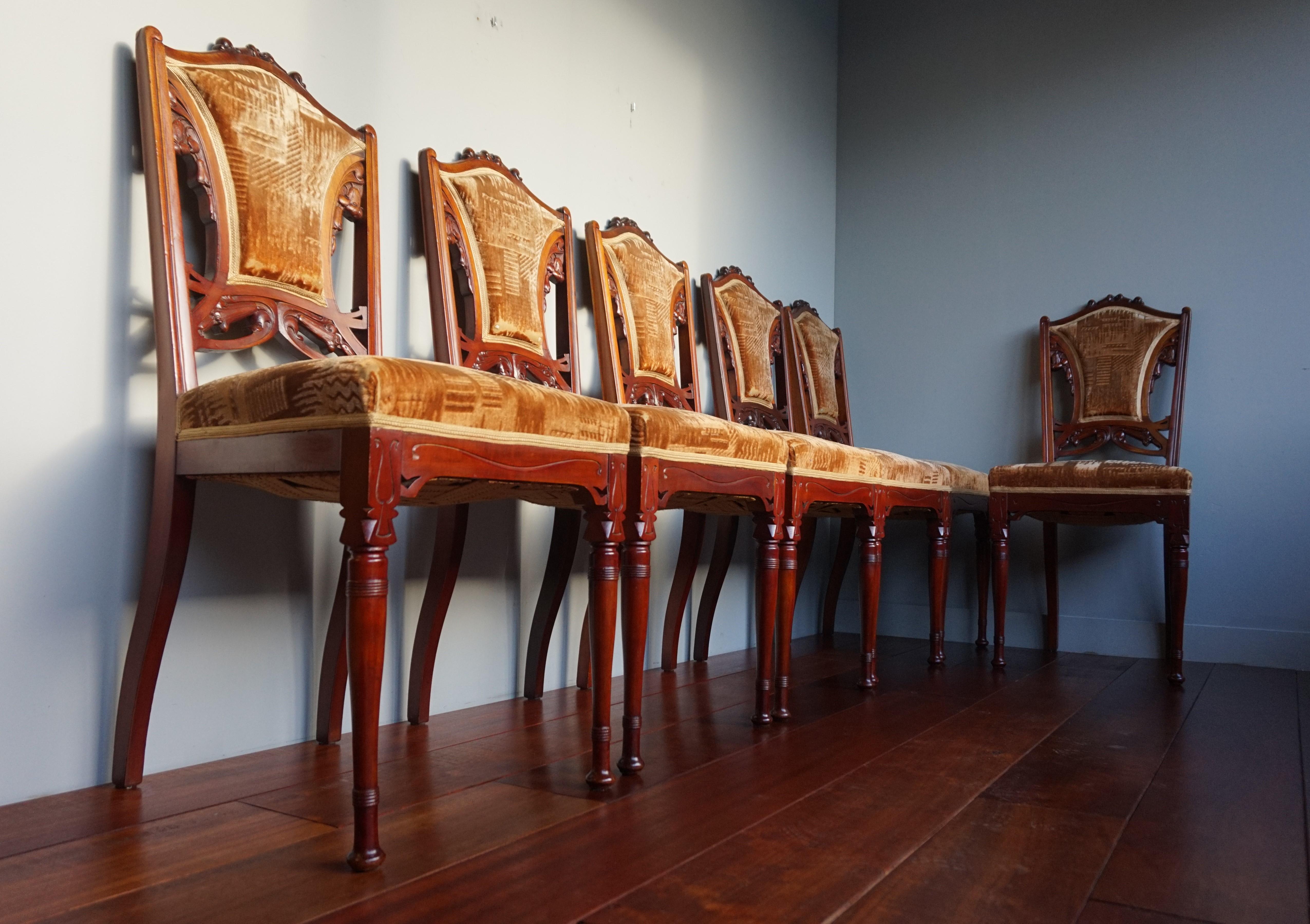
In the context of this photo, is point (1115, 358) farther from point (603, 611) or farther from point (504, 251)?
point (603, 611)

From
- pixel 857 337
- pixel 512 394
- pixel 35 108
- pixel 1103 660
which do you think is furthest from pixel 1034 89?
pixel 35 108

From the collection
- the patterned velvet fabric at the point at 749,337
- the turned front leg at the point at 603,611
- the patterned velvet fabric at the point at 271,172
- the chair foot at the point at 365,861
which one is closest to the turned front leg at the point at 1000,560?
the patterned velvet fabric at the point at 749,337

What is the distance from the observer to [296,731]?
1671mm

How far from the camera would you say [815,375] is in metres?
3.19

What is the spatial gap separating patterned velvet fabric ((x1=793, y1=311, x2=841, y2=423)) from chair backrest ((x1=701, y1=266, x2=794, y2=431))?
20 centimetres

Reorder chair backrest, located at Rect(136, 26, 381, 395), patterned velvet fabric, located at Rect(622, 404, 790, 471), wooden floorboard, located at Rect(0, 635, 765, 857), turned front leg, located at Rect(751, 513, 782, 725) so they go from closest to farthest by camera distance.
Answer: wooden floorboard, located at Rect(0, 635, 765, 857) < chair backrest, located at Rect(136, 26, 381, 395) < patterned velvet fabric, located at Rect(622, 404, 790, 471) < turned front leg, located at Rect(751, 513, 782, 725)


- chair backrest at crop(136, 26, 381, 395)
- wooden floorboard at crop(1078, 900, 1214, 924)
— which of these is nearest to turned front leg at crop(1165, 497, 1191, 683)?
wooden floorboard at crop(1078, 900, 1214, 924)

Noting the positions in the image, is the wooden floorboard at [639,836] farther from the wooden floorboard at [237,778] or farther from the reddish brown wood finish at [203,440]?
the wooden floorboard at [237,778]

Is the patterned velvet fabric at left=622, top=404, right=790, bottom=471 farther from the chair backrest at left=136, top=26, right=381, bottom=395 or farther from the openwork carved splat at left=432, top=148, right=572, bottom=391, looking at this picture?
the chair backrest at left=136, top=26, right=381, bottom=395

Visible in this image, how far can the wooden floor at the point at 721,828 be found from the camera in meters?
0.96

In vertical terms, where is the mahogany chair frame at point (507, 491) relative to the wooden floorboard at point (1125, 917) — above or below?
above

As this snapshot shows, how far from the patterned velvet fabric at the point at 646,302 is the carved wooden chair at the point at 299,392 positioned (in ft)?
2.33

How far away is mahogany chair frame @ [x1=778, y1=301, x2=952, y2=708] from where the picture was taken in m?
1.91

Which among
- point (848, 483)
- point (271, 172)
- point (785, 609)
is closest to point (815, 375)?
point (848, 483)
